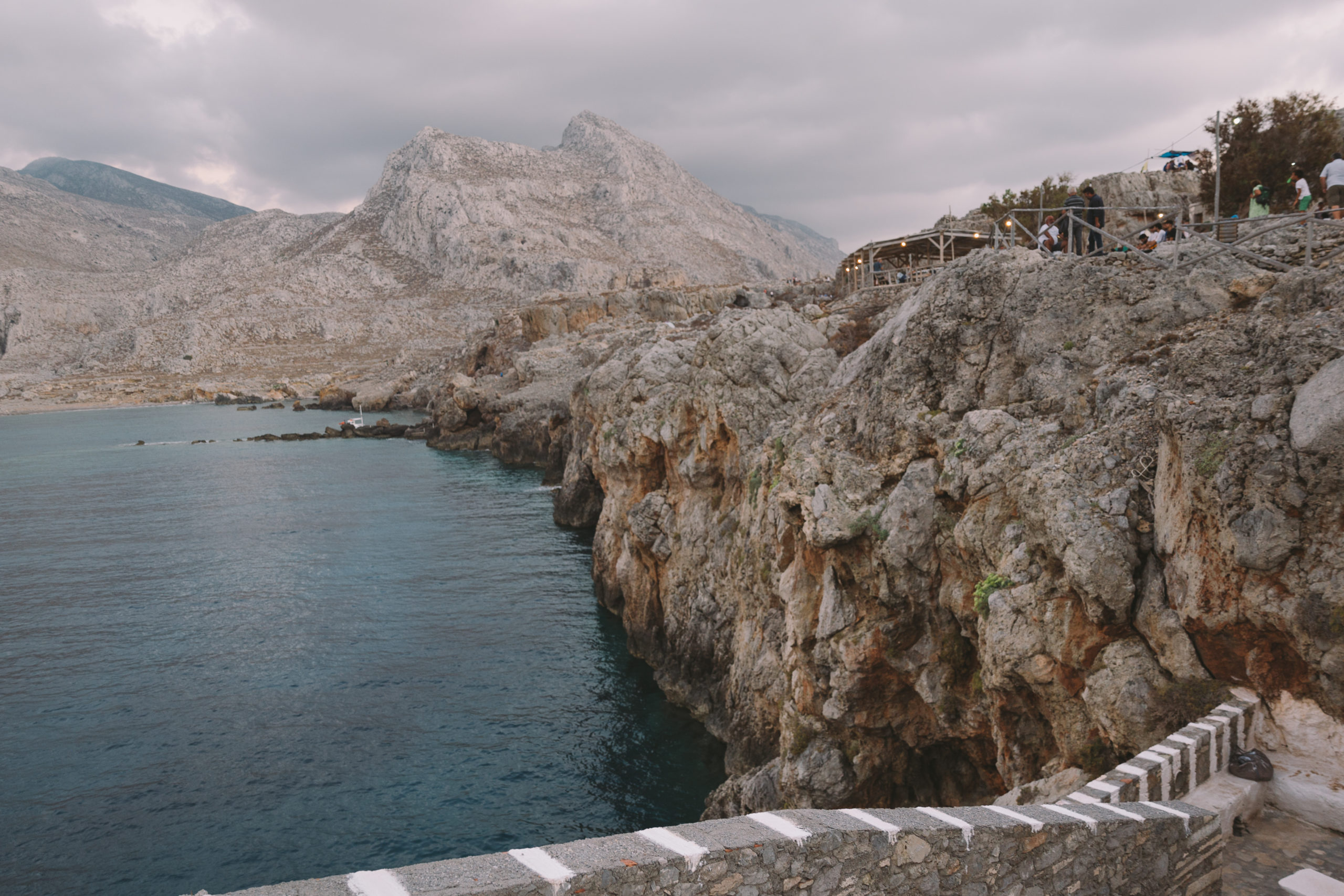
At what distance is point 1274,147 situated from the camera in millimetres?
26625

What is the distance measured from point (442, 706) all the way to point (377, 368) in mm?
141549

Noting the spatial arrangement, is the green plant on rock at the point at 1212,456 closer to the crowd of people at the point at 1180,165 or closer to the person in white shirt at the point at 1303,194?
the person in white shirt at the point at 1303,194

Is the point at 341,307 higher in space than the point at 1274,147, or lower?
higher

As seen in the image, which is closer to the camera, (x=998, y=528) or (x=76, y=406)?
(x=998, y=528)

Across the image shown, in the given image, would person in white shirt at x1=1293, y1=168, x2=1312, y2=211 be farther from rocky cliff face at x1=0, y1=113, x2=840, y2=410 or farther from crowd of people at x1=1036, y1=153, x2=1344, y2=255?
rocky cliff face at x1=0, y1=113, x2=840, y2=410

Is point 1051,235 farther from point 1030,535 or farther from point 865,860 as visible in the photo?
point 865,860

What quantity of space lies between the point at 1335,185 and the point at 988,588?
12.7m

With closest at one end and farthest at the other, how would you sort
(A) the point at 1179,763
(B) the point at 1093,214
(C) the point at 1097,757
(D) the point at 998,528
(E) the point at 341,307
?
(A) the point at 1179,763, (C) the point at 1097,757, (D) the point at 998,528, (B) the point at 1093,214, (E) the point at 341,307

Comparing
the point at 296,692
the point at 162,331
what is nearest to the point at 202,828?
the point at 296,692

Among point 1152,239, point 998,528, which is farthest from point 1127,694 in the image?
point 1152,239

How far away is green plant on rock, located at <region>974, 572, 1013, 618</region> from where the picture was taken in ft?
37.6

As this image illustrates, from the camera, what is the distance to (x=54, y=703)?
24.9m

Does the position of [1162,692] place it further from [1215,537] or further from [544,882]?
[544,882]

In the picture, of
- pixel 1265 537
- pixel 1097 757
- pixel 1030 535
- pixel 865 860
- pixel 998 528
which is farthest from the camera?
pixel 998 528
